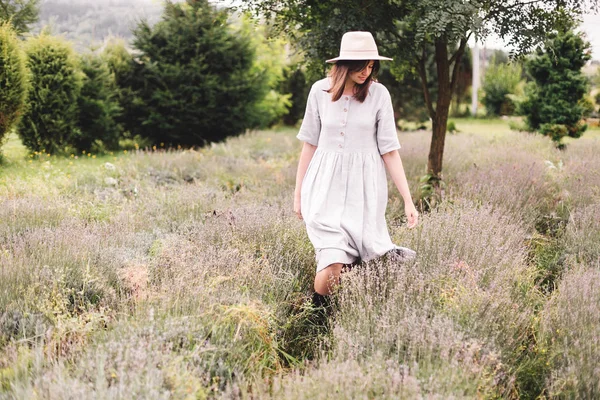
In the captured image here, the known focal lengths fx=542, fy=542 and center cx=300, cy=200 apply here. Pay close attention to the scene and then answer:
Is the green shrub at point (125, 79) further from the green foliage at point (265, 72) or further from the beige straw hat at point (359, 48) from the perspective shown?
the beige straw hat at point (359, 48)

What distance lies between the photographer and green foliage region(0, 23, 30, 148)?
28.5 feet

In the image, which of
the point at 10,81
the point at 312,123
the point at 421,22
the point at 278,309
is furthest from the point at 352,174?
the point at 10,81

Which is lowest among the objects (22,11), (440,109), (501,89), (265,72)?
(440,109)

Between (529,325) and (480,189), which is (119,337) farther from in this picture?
(480,189)

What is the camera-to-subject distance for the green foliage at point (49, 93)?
10.3 metres

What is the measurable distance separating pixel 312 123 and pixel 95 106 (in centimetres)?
937

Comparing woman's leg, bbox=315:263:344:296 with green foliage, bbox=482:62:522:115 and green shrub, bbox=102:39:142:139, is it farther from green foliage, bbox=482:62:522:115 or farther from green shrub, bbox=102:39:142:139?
green foliage, bbox=482:62:522:115

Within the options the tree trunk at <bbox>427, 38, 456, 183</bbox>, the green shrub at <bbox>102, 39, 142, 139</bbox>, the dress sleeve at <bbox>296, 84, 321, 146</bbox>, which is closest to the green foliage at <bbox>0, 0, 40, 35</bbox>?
the green shrub at <bbox>102, 39, 142, 139</bbox>

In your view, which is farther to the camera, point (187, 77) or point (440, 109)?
point (187, 77)

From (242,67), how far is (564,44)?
7579 millimetres

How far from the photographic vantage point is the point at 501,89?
2352 centimetres

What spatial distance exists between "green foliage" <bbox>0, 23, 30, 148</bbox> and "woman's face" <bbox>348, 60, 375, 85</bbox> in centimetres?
735

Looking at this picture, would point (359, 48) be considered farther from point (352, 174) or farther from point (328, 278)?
point (328, 278)

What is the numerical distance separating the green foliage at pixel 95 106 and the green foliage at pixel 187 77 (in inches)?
30.0
